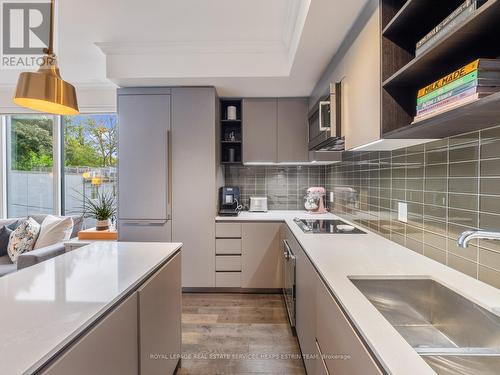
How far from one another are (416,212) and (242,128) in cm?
216

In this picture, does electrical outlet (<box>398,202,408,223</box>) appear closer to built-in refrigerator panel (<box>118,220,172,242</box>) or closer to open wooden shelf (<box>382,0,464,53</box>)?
open wooden shelf (<box>382,0,464,53</box>)

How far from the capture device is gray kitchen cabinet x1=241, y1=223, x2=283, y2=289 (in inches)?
114

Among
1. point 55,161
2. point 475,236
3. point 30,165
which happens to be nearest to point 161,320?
point 475,236

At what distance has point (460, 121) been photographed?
90 cm

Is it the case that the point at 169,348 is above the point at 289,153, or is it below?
below

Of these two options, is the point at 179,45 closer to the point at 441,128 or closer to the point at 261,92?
the point at 261,92

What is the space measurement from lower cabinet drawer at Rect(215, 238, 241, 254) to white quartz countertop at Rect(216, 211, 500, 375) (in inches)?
42.6

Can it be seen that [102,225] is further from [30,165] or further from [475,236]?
[475,236]

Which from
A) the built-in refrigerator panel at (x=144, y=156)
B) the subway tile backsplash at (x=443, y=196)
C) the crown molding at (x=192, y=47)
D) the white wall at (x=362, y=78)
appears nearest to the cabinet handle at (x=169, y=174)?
the built-in refrigerator panel at (x=144, y=156)

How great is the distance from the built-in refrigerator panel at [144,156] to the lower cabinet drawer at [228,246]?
629 millimetres

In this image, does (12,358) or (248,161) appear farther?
(248,161)

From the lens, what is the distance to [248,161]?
10.5 feet

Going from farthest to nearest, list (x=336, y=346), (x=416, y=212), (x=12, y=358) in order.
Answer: (x=416, y=212), (x=336, y=346), (x=12, y=358)

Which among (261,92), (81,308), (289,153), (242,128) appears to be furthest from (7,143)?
(81,308)
